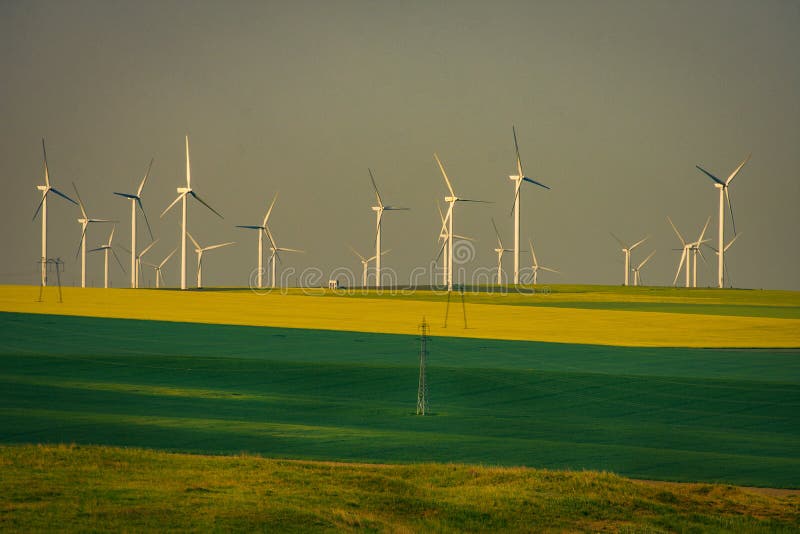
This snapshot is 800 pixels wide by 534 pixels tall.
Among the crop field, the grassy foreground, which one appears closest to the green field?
the crop field

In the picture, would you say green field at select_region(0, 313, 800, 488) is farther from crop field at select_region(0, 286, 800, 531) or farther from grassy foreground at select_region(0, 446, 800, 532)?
grassy foreground at select_region(0, 446, 800, 532)

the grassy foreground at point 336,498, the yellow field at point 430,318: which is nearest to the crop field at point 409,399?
the grassy foreground at point 336,498

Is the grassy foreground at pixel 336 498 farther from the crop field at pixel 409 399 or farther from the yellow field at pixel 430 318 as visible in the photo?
the yellow field at pixel 430 318

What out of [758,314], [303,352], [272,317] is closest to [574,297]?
[758,314]

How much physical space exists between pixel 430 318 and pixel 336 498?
70.5 m

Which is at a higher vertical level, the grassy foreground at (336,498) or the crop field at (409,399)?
the grassy foreground at (336,498)

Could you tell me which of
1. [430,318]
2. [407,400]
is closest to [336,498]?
[407,400]

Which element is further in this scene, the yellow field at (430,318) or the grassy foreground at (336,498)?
the yellow field at (430,318)

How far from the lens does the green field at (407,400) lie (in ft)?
116

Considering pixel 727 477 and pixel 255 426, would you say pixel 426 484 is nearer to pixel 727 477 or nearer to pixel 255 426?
pixel 727 477

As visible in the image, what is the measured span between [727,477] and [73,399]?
27.9m

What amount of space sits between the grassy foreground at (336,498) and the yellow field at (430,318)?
51.2 m

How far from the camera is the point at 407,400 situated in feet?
164

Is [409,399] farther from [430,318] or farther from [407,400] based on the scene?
[430,318]
